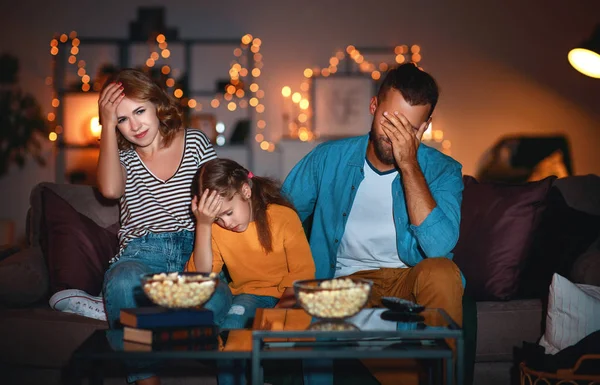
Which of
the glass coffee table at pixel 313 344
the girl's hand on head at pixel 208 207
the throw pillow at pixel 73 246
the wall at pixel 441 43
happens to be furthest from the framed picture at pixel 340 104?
the glass coffee table at pixel 313 344

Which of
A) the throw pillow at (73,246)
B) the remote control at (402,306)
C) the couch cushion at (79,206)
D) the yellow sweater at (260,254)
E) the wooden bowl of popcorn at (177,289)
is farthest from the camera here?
the couch cushion at (79,206)

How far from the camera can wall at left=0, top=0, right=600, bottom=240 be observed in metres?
6.46

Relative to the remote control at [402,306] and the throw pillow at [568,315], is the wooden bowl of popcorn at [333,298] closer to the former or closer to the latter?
the remote control at [402,306]

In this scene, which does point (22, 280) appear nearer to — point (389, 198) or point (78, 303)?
point (78, 303)

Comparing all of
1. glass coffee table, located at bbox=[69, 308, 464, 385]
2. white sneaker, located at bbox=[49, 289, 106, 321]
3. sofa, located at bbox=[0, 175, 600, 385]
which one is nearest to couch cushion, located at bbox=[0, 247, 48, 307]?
sofa, located at bbox=[0, 175, 600, 385]

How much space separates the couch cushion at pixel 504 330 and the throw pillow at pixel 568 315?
0.20m

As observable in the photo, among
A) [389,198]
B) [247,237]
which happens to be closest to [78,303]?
[247,237]

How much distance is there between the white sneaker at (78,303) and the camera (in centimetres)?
237

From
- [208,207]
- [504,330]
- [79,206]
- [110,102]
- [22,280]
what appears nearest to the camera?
[208,207]

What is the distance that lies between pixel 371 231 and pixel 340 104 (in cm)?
412

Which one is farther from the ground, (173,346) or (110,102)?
(110,102)

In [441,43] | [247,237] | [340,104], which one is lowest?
[247,237]

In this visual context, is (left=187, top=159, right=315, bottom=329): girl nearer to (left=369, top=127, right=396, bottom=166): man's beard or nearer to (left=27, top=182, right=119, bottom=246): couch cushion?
(left=369, top=127, right=396, bottom=166): man's beard

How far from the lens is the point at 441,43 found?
6.48m
